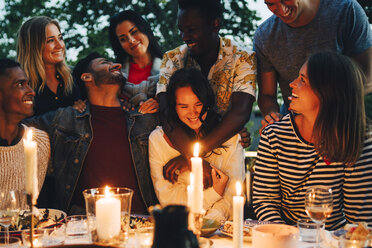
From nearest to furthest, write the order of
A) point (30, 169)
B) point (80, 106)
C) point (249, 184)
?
point (30, 169) → point (80, 106) → point (249, 184)

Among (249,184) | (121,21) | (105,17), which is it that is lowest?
(249,184)

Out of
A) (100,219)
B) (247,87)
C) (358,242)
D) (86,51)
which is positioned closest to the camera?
(358,242)

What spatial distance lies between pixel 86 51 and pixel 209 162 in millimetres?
A: 4086

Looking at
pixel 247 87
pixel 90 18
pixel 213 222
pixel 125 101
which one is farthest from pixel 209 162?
pixel 90 18

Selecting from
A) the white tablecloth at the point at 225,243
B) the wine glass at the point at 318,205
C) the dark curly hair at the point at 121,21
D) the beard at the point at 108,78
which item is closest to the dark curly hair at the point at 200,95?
the beard at the point at 108,78

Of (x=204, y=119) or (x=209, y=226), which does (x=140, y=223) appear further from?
(x=204, y=119)

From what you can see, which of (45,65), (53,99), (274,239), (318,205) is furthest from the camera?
(45,65)

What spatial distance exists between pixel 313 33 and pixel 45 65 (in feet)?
7.85

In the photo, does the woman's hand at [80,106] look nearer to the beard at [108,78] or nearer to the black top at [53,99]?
the beard at [108,78]

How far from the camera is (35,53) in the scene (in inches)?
140

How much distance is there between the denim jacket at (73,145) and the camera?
3.18 meters

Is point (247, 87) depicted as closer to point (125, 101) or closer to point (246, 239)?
point (125, 101)

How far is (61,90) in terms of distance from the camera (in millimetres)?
3641

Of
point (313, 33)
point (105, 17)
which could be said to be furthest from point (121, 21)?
point (105, 17)
